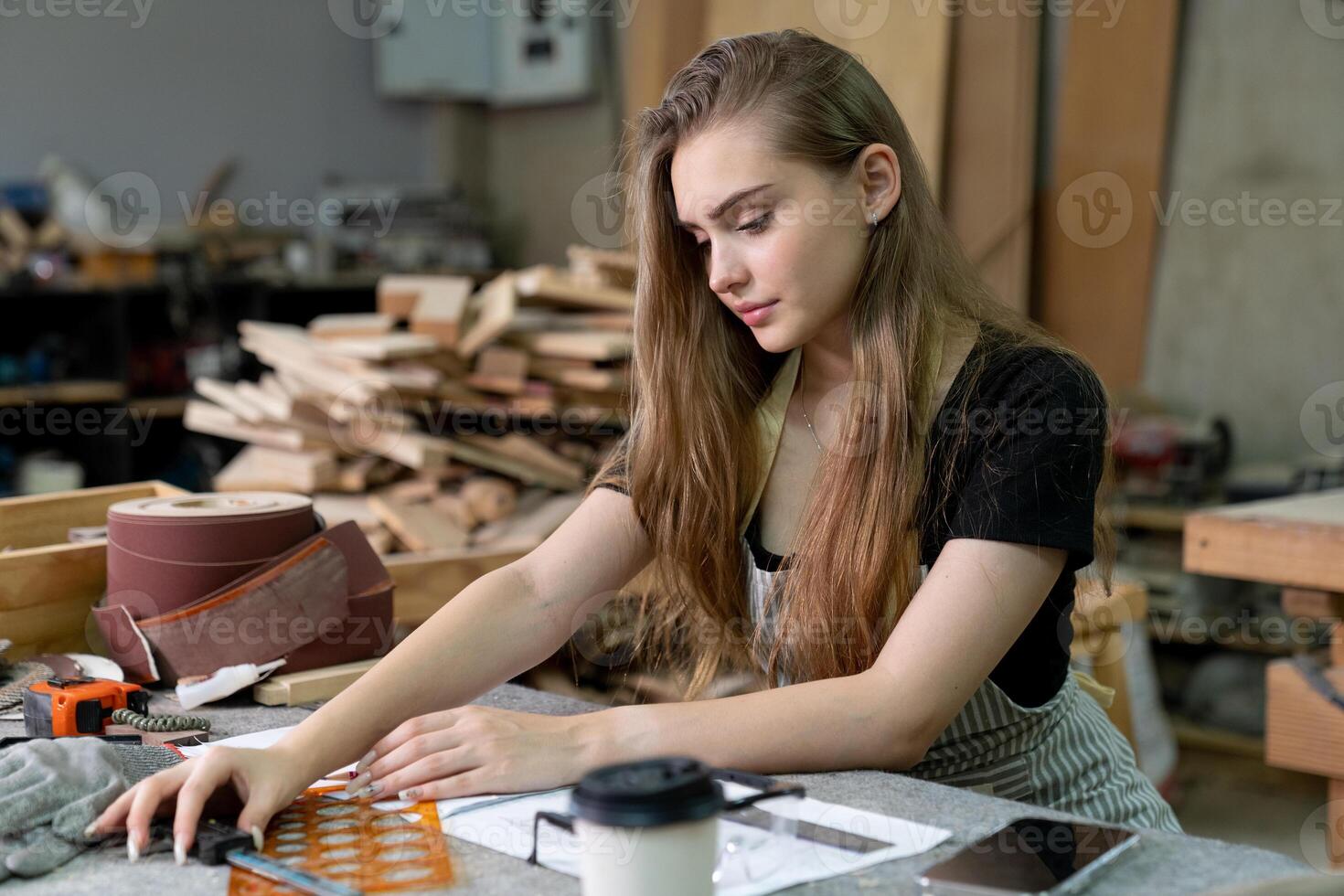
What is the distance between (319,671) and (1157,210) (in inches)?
135

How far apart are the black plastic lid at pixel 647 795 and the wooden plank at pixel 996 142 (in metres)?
3.75

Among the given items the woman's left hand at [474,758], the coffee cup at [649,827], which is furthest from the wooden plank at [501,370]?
the coffee cup at [649,827]

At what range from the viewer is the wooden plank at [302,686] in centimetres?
165

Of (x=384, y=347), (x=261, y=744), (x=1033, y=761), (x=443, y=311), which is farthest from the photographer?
(x=443, y=311)

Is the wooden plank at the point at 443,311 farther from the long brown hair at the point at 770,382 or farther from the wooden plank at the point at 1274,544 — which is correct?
the wooden plank at the point at 1274,544

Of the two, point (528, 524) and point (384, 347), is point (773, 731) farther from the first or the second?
point (384, 347)

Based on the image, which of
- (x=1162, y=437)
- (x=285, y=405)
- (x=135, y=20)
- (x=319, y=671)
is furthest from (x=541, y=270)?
(x=135, y=20)

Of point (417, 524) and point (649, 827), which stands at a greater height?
point (649, 827)

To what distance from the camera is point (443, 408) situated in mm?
3576

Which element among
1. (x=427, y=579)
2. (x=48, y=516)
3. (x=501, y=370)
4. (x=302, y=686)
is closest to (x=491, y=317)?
(x=501, y=370)

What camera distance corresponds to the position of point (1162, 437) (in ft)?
13.1

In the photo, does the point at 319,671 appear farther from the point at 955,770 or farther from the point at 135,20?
the point at 135,20

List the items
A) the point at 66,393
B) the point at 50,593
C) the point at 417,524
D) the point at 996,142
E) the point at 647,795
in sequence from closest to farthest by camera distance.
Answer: the point at 647,795 → the point at 50,593 → the point at 417,524 → the point at 996,142 → the point at 66,393

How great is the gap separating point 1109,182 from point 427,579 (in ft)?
9.84
